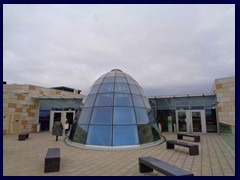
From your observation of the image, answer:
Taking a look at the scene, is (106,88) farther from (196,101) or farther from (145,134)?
(196,101)

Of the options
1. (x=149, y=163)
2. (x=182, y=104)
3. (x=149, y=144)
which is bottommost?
(x=149, y=144)

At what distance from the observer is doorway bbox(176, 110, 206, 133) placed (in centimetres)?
1708

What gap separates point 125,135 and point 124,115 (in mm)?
1272

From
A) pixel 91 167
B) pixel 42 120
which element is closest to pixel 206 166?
pixel 91 167

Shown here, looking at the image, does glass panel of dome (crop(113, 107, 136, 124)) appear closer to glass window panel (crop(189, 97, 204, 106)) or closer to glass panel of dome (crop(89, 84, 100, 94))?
glass panel of dome (crop(89, 84, 100, 94))

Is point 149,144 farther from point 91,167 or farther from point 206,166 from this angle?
point 91,167

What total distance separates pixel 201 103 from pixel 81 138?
1348 centimetres

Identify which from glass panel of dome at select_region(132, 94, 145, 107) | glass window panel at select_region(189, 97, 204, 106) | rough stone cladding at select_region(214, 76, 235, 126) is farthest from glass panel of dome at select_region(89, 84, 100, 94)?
rough stone cladding at select_region(214, 76, 235, 126)

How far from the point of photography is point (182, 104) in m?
18.3

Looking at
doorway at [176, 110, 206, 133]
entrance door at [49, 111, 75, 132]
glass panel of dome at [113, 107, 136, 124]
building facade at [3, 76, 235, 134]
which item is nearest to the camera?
glass panel of dome at [113, 107, 136, 124]

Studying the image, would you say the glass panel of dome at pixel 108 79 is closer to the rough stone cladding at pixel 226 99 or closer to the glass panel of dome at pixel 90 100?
the glass panel of dome at pixel 90 100

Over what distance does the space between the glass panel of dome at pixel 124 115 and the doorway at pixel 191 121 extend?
32.6ft

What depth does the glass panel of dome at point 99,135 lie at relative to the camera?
348 inches

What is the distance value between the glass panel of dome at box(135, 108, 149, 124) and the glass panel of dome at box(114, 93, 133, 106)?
2.35ft
